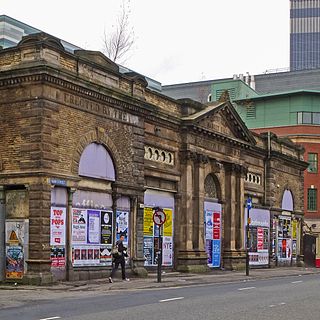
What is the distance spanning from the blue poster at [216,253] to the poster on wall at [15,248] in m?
15.9

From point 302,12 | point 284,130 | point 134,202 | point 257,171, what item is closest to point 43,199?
point 134,202

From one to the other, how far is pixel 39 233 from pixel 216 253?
54.0ft

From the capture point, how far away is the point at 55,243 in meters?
25.3

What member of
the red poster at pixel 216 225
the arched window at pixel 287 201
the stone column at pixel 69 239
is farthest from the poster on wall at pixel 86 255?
the arched window at pixel 287 201

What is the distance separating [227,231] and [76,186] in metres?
15.5

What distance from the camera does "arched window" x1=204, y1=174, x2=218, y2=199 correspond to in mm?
38188

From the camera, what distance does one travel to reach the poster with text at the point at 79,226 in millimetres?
26547

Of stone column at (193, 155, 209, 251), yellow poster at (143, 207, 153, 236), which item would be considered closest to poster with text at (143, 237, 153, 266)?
yellow poster at (143, 207, 153, 236)

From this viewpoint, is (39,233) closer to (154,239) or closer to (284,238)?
(154,239)

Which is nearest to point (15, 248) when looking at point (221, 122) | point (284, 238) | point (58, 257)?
point (58, 257)

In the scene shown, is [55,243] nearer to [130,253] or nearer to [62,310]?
[130,253]

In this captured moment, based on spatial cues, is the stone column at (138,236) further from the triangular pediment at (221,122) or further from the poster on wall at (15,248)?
the poster on wall at (15,248)

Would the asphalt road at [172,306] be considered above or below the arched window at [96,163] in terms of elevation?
below

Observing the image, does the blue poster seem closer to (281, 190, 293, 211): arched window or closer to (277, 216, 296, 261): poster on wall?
(277, 216, 296, 261): poster on wall
